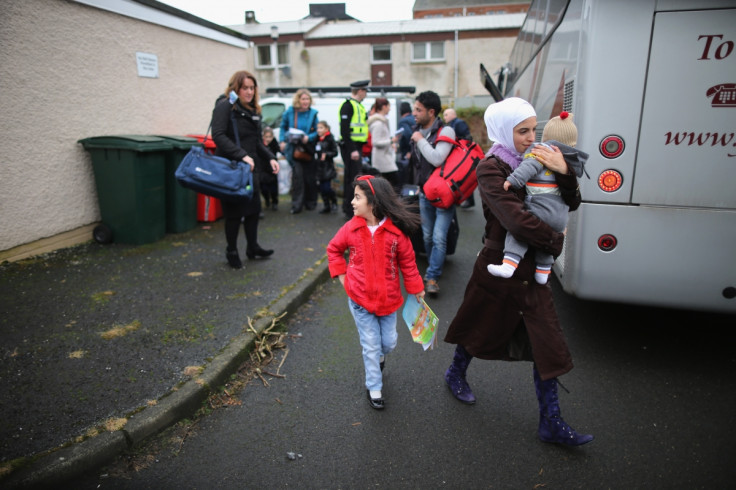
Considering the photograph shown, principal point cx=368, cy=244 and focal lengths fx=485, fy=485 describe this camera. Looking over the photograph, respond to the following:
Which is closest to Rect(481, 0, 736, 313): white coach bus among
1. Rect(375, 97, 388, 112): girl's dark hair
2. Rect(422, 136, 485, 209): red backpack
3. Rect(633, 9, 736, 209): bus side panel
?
Rect(633, 9, 736, 209): bus side panel

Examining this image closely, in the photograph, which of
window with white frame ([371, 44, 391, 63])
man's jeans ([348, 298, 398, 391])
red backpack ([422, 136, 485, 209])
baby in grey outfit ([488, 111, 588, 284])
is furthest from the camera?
window with white frame ([371, 44, 391, 63])

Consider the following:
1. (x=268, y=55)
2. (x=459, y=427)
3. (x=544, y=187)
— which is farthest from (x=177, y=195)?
(x=268, y=55)

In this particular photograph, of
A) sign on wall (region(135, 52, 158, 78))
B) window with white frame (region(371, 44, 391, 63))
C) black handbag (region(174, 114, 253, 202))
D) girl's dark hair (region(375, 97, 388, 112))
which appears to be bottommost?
black handbag (region(174, 114, 253, 202))

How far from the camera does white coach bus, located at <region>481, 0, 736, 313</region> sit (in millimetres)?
3023

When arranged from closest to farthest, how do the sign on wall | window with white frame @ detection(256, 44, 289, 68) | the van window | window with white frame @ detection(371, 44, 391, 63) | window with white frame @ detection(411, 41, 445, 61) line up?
1. the sign on wall
2. the van window
3. window with white frame @ detection(411, 41, 445, 61)
4. window with white frame @ detection(371, 44, 391, 63)
5. window with white frame @ detection(256, 44, 289, 68)

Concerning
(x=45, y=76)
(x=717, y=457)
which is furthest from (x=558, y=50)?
(x=45, y=76)

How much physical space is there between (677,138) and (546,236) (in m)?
1.43

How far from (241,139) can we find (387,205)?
9.51ft

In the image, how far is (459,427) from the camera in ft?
9.57

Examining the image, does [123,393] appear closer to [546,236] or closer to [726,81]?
[546,236]

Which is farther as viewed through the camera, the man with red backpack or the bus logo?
the man with red backpack

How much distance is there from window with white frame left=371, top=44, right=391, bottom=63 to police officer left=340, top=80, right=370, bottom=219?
75.7 feet

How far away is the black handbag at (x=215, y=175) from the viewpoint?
16.0ft

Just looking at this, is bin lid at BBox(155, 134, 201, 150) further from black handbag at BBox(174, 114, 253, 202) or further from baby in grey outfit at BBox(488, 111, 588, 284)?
baby in grey outfit at BBox(488, 111, 588, 284)
